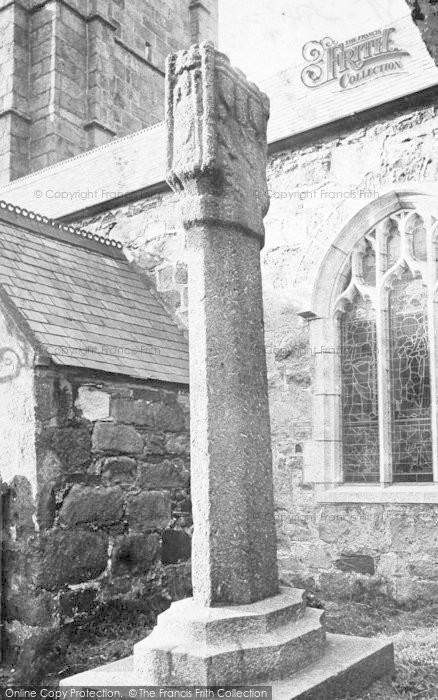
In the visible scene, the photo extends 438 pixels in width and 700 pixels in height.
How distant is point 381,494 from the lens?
6305 mm

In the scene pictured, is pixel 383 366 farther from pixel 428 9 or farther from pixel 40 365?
pixel 428 9

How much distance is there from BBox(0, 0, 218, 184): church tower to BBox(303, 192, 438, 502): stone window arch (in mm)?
8860

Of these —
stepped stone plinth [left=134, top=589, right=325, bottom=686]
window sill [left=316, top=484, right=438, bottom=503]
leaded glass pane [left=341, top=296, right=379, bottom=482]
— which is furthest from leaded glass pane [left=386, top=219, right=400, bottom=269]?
stepped stone plinth [left=134, top=589, right=325, bottom=686]

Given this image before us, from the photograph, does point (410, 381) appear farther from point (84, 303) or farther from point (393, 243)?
point (84, 303)

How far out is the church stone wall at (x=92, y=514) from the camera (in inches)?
202

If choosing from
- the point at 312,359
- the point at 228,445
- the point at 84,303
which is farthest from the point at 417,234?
the point at 228,445

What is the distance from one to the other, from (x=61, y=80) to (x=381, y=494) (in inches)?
442

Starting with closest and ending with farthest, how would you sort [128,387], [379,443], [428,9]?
[428,9] < [128,387] < [379,443]

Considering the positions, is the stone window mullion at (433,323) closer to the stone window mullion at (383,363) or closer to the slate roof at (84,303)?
the stone window mullion at (383,363)

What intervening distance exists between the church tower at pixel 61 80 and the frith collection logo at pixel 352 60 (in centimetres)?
793

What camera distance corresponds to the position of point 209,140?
11.4 feet

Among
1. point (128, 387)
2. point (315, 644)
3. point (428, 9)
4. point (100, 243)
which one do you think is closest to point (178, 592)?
point (128, 387)

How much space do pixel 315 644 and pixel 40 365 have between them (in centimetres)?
294

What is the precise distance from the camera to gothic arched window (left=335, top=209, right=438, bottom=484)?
6.41 metres
